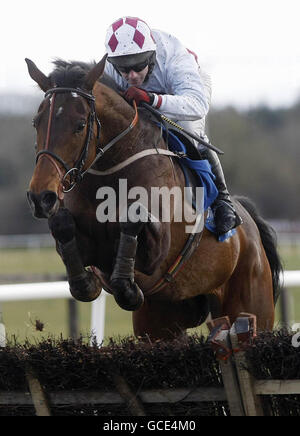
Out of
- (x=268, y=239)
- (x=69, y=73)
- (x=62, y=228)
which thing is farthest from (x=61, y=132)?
(x=268, y=239)

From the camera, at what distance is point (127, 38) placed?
4496mm

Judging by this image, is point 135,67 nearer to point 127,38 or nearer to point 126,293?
point 127,38

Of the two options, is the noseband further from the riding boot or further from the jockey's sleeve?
the riding boot

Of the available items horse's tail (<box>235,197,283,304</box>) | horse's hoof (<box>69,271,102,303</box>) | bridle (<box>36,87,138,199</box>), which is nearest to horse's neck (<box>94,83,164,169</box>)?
bridle (<box>36,87,138,199</box>)

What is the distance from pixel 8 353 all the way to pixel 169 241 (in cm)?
110

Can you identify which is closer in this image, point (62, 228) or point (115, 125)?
point (62, 228)

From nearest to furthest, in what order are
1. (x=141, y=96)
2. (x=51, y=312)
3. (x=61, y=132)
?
(x=61, y=132) → (x=141, y=96) → (x=51, y=312)

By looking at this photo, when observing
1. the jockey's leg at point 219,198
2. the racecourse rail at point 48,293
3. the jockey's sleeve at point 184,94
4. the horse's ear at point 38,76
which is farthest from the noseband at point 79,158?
the racecourse rail at point 48,293

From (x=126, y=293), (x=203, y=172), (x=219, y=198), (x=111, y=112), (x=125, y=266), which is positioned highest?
(x=111, y=112)

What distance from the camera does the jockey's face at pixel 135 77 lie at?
4633mm

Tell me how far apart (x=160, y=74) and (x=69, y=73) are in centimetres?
74

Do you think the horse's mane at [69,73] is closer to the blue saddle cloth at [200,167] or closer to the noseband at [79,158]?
the noseband at [79,158]

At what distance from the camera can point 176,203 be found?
455cm

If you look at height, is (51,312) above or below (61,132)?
below
